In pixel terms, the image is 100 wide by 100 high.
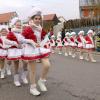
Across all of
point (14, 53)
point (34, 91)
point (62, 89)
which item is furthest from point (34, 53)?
point (14, 53)

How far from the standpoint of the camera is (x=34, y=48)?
7.91m

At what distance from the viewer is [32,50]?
7895 millimetres

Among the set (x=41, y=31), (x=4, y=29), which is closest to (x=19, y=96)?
(x=41, y=31)

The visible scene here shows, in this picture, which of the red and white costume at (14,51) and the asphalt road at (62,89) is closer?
the asphalt road at (62,89)

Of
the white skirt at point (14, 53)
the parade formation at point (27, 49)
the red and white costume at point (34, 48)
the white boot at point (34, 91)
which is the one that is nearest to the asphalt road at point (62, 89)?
the white boot at point (34, 91)

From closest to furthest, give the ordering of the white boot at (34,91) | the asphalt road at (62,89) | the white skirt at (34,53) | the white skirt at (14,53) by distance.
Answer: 1. the asphalt road at (62,89)
2. the white boot at (34,91)
3. the white skirt at (34,53)
4. the white skirt at (14,53)

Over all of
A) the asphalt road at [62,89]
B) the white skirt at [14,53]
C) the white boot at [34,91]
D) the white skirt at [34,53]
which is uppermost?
the white skirt at [34,53]

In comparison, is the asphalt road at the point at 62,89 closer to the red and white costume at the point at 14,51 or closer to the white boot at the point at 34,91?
the white boot at the point at 34,91

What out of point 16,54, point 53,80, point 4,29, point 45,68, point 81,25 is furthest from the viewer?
point 81,25

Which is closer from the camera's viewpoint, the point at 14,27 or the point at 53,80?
the point at 14,27

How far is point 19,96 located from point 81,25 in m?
31.4

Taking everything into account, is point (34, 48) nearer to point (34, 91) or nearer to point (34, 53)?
point (34, 53)

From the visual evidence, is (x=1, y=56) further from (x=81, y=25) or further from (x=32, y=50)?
(x=81, y=25)

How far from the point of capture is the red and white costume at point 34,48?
309 inches
